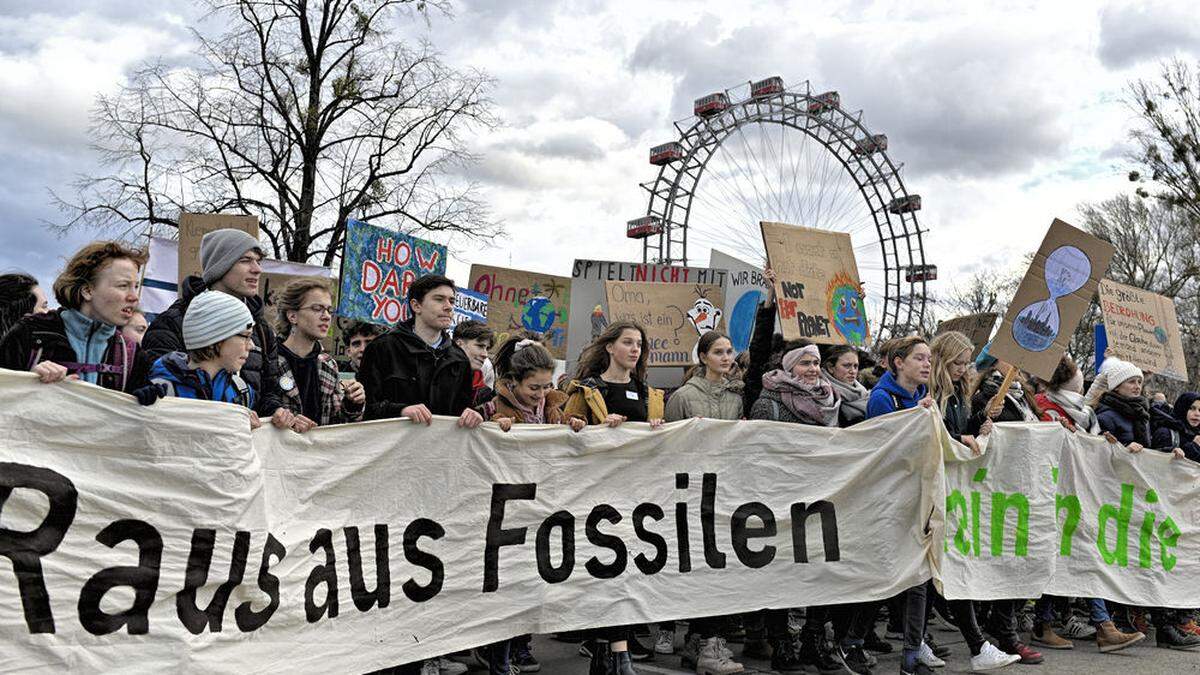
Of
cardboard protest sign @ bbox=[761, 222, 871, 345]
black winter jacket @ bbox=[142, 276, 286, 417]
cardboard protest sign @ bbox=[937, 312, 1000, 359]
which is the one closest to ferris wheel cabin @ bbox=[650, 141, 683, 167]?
cardboard protest sign @ bbox=[937, 312, 1000, 359]

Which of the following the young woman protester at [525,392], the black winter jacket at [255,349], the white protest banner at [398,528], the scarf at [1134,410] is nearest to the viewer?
the white protest banner at [398,528]

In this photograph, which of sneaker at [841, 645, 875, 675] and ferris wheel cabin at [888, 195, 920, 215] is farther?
ferris wheel cabin at [888, 195, 920, 215]

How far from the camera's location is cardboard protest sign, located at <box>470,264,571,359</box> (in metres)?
10.7

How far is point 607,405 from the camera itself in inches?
209

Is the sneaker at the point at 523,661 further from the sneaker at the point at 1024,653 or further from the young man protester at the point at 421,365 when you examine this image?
the sneaker at the point at 1024,653

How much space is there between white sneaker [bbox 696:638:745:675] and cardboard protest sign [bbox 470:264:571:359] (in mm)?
5689

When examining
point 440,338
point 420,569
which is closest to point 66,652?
point 420,569

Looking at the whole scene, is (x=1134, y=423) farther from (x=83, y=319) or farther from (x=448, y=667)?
(x=83, y=319)

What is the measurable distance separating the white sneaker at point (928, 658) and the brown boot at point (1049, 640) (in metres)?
1.10

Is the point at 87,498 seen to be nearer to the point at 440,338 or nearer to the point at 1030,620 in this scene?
the point at 440,338

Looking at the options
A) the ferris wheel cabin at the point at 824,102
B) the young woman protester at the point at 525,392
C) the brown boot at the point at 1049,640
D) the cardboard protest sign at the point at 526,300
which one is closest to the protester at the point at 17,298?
the young woman protester at the point at 525,392

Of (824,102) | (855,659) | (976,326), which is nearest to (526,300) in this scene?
(976,326)

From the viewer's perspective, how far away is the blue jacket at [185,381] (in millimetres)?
3676

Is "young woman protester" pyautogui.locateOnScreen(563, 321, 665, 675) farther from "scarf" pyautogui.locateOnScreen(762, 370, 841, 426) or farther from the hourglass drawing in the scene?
the hourglass drawing
